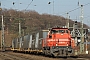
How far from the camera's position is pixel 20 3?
46.3 m

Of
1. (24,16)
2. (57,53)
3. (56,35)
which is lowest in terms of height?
(57,53)

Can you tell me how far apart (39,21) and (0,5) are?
89.1 ft

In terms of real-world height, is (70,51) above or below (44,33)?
below

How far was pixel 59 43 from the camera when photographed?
2427 cm

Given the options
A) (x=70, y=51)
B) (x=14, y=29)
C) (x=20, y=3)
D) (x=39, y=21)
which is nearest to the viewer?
(x=70, y=51)

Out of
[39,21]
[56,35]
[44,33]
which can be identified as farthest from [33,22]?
[56,35]

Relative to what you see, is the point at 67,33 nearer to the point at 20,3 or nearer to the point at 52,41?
the point at 52,41

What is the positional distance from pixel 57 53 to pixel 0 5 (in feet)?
93.1

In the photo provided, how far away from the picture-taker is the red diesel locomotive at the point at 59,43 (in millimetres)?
23328

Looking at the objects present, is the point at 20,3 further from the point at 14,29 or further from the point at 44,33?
the point at 14,29

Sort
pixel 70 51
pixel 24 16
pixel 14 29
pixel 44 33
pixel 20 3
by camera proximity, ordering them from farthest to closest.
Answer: pixel 14 29, pixel 24 16, pixel 20 3, pixel 44 33, pixel 70 51

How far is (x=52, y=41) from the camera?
80.0ft

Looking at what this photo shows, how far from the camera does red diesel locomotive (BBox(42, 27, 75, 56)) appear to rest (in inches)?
918

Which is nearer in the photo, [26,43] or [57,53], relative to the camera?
[57,53]
